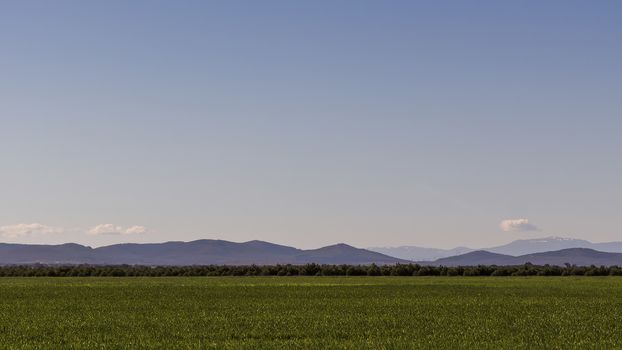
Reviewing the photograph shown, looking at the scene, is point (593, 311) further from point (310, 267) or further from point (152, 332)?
point (310, 267)

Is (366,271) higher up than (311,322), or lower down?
higher up

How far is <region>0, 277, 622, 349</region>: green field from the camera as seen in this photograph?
33094mm

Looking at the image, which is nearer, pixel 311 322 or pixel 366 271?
pixel 311 322

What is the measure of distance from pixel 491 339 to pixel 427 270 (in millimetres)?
97438

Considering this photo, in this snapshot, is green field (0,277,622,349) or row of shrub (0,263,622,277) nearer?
green field (0,277,622,349)

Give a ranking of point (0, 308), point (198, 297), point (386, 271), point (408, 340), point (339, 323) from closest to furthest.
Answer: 1. point (408, 340)
2. point (339, 323)
3. point (0, 308)
4. point (198, 297)
5. point (386, 271)

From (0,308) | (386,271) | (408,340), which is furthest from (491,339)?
(386,271)

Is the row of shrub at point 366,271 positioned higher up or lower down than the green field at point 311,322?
higher up

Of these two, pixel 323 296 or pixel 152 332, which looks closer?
pixel 152 332

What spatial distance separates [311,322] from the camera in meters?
39.8

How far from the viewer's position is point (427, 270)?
13088 centimetres

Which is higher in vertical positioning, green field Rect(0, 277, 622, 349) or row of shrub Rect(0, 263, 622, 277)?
row of shrub Rect(0, 263, 622, 277)

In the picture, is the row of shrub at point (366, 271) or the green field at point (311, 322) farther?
the row of shrub at point (366, 271)

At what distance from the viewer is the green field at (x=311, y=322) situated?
1303 inches
